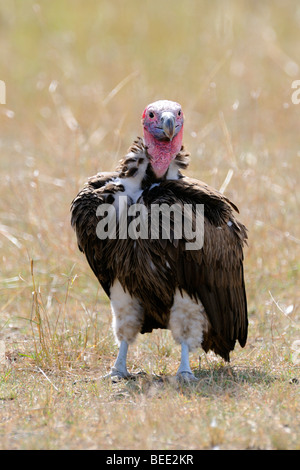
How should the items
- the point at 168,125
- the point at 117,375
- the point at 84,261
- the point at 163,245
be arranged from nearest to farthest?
1. the point at 163,245
2. the point at 168,125
3. the point at 117,375
4. the point at 84,261

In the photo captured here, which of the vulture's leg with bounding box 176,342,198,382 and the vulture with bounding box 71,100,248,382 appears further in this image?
the vulture's leg with bounding box 176,342,198,382

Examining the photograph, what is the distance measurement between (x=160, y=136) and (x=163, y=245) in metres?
0.65

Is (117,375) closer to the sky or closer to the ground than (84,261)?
closer to the ground

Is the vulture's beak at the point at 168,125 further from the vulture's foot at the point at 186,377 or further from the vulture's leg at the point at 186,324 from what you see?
the vulture's foot at the point at 186,377

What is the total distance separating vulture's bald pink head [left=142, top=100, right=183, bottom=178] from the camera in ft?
14.9

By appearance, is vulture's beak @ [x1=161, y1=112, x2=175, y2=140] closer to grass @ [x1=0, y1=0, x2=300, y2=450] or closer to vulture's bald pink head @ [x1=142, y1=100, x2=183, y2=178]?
vulture's bald pink head @ [x1=142, y1=100, x2=183, y2=178]

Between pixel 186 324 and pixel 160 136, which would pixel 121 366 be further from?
pixel 160 136

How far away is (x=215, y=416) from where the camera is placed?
3.68 metres

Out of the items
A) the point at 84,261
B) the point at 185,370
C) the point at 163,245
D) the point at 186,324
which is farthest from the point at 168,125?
the point at 84,261

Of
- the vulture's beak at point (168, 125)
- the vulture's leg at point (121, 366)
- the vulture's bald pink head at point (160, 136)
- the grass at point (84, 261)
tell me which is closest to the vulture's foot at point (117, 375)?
the vulture's leg at point (121, 366)

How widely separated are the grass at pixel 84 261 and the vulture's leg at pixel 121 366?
14 centimetres

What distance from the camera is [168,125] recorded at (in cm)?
442

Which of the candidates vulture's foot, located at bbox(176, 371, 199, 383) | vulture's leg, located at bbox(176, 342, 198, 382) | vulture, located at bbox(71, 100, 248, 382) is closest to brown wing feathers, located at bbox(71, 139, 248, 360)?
vulture, located at bbox(71, 100, 248, 382)

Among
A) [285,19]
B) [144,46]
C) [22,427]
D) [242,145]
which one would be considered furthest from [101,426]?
[285,19]
